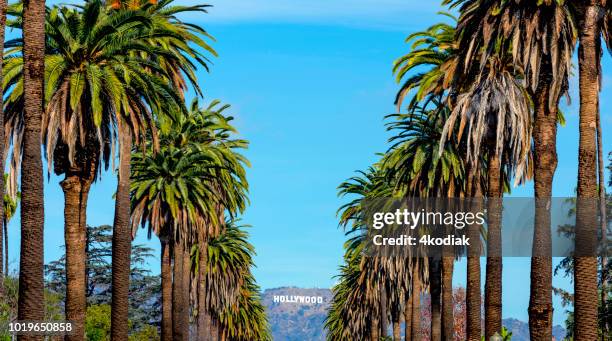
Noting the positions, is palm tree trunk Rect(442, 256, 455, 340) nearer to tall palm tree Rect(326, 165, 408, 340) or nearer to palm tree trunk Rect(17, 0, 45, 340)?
tall palm tree Rect(326, 165, 408, 340)

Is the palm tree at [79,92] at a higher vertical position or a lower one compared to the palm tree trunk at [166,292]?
higher

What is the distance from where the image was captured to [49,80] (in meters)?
31.5

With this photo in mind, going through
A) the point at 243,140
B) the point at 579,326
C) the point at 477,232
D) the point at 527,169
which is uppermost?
the point at 243,140

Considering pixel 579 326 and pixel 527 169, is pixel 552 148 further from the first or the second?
pixel 527 169

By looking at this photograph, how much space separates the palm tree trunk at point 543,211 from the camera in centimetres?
2738

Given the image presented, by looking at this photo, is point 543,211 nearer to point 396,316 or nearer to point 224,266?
point 224,266

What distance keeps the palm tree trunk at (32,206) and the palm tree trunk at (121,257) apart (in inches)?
366

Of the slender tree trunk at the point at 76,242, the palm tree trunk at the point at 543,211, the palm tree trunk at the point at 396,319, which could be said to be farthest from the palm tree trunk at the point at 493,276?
the palm tree trunk at the point at 396,319

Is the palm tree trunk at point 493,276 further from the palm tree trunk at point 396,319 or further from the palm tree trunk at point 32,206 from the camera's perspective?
the palm tree trunk at point 396,319

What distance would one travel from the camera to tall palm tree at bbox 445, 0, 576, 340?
27500 millimetres

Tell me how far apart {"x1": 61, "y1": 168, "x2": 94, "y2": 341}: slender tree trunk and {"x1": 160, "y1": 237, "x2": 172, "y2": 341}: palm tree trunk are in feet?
66.4

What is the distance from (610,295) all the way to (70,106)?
5398 centimetres

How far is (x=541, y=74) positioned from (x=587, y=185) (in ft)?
19.9

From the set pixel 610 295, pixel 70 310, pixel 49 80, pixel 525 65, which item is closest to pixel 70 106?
pixel 49 80
